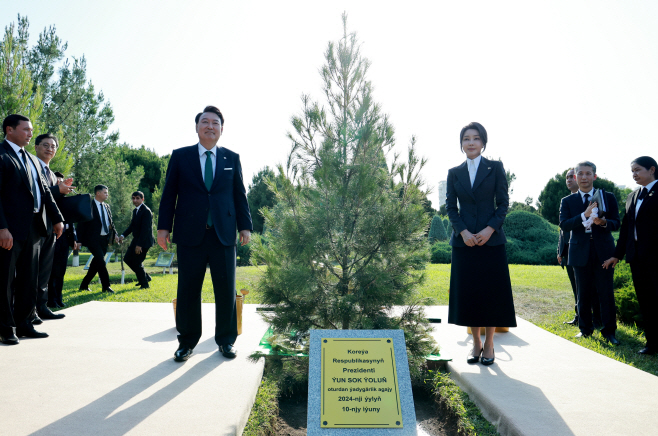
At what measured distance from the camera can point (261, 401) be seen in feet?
9.48

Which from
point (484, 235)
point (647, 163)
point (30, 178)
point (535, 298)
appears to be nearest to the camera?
point (484, 235)

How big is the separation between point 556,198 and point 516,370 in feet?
90.3

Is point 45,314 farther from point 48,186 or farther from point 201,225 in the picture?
point 201,225

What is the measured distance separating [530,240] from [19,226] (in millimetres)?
17845

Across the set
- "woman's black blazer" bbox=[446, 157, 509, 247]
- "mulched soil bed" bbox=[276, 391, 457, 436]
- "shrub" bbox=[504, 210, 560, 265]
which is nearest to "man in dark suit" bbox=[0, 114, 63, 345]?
"mulched soil bed" bbox=[276, 391, 457, 436]

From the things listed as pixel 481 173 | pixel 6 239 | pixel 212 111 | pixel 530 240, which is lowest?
pixel 6 239

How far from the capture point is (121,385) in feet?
9.76

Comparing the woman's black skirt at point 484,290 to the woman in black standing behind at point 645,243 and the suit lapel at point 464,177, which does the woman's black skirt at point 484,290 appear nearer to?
the suit lapel at point 464,177

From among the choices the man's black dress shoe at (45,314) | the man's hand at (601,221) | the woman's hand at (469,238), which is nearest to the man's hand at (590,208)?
the man's hand at (601,221)

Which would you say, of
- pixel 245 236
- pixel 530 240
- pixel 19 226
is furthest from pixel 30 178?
pixel 530 240

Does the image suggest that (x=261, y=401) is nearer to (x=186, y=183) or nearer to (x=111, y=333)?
(x=186, y=183)

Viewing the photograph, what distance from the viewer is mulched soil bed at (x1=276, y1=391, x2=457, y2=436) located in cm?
283

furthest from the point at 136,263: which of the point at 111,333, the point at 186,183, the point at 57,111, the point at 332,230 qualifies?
the point at 57,111

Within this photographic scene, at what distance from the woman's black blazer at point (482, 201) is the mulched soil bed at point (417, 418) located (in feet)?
4.87
